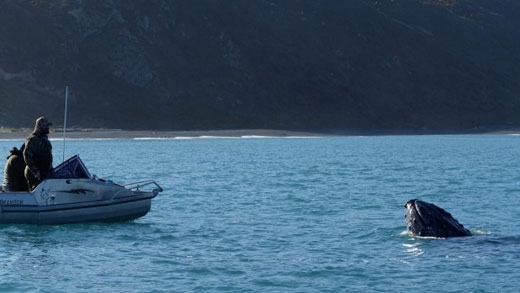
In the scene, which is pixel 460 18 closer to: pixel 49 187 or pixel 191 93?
pixel 191 93

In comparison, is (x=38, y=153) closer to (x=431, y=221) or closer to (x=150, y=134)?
(x=431, y=221)

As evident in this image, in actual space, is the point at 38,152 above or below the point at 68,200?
above

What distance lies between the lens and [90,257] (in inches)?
851

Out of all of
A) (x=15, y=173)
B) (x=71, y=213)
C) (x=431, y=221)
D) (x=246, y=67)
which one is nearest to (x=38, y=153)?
(x=15, y=173)

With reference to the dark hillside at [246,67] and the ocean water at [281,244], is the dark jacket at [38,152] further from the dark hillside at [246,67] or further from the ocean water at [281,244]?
the dark hillside at [246,67]

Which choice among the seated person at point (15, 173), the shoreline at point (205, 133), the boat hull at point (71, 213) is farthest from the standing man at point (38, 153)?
the shoreline at point (205, 133)

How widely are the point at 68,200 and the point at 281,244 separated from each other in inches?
239

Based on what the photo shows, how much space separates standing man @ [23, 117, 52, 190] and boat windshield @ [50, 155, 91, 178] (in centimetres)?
22

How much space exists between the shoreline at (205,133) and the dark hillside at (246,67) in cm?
265

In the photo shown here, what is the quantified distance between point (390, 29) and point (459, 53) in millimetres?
10842

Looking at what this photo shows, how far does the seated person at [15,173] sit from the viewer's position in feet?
84.4

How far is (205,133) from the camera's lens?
108000mm

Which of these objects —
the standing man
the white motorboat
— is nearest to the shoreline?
the white motorboat

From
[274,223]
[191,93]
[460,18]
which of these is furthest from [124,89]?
[274,223]
